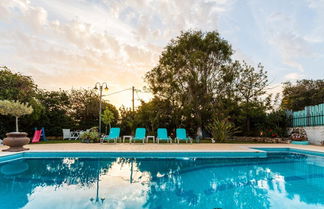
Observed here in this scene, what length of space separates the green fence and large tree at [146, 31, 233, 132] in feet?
16.4

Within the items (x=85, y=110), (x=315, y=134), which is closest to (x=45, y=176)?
(x=85, y=110)

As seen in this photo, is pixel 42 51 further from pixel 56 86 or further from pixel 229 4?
pixel 229 4

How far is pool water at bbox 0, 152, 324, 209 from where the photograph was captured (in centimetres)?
324

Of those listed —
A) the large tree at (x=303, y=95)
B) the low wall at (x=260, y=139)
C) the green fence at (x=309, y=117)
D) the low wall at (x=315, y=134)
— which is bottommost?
the low wall at (x=260, y=139)

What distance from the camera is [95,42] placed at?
11391 mm

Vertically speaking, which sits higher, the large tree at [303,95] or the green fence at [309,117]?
the large tree at [303,95]

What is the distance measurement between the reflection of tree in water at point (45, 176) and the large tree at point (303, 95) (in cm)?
1896

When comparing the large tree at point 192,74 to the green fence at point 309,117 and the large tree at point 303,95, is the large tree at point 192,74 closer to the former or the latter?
the green fence at point 309,117

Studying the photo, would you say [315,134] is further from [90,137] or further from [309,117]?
[90,137]

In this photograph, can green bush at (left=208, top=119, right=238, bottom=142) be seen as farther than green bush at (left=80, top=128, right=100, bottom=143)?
Yes

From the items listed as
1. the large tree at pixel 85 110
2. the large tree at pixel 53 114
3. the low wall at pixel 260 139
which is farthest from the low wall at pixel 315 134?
the large tree at pixel 53 114

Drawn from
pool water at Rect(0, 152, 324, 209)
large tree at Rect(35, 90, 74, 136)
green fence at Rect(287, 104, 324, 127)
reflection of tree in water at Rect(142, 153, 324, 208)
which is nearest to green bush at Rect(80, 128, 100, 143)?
large tree at Rect(35, 90, 74, 136)

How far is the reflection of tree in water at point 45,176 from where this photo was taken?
357 centimetres

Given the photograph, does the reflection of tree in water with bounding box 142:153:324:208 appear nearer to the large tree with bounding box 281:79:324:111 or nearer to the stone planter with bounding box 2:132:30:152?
the stone planter with bounding box 2:132:30:152
